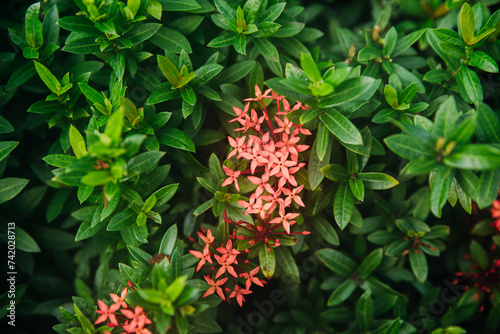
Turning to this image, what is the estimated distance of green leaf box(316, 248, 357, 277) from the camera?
2426 mm

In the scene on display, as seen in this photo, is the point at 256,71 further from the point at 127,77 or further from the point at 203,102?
the point at 127,77

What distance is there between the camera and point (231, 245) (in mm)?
2066

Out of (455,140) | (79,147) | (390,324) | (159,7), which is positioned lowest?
(390,324)

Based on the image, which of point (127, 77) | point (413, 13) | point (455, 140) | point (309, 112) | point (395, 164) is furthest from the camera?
point (413, 13)

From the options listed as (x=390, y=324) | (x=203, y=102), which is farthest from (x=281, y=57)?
(x=390, y=324)

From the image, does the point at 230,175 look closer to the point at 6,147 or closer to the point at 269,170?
the point at 269,170

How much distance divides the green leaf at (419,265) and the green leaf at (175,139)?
1579 millimetres

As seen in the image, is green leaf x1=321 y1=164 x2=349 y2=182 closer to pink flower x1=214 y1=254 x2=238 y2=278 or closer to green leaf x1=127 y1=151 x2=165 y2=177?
pink flower x1=214 y1=254 x2=238 y2=278

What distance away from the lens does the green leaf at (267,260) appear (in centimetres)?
213

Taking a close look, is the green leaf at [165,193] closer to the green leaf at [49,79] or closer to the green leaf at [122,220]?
the green leaf at [122,220]

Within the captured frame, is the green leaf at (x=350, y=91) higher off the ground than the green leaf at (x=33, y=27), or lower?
lower

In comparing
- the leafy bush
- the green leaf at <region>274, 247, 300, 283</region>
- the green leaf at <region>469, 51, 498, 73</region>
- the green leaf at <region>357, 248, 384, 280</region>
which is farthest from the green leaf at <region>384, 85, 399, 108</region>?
the green leaf at <region>274, 247, 300, 283</region>

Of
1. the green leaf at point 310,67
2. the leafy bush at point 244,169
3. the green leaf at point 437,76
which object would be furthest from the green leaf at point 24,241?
the green leaf at point 437,76

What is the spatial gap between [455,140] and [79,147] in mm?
1888
